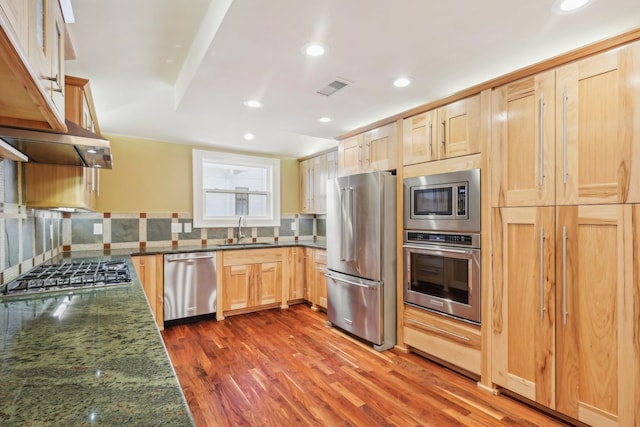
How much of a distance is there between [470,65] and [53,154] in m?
2.53

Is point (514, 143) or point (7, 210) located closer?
point (7, 210)

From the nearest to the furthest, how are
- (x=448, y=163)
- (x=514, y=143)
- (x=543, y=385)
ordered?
1. (x=543, y=385)
2. (x=514, y=143)
3. (x=448, y=163)

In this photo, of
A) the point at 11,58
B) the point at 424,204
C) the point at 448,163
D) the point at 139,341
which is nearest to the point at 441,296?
the point at 424,204

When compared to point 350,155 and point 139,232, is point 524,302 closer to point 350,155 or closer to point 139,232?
point 350,155

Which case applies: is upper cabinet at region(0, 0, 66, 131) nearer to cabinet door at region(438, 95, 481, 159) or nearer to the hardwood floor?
the hardwood floor

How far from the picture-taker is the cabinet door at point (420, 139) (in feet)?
8.68

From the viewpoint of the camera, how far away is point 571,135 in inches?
73.8

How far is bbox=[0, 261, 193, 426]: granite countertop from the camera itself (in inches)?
23.9

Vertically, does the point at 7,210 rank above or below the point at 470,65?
below

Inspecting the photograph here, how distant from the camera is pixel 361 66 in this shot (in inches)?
81.4

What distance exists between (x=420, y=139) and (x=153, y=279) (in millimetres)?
3121

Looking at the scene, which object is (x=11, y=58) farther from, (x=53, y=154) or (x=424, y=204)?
(x=424, y=204)

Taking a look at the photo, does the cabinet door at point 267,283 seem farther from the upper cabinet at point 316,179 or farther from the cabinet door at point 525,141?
the cabinet door at point 525,141

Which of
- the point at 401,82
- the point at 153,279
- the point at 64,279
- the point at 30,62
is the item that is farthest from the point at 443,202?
the point at 153,279
